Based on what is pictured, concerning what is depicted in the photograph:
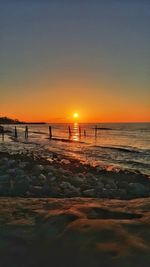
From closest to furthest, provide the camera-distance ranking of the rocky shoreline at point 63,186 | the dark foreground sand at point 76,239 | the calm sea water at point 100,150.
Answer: the dark foreground sand at point 76,239, the rocky shoreline at point 63,186, the calm sea water at point 100,150

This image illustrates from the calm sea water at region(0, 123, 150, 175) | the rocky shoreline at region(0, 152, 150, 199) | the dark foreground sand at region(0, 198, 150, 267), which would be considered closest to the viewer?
the dark foreground sand at region(0, 198, 150, 267)

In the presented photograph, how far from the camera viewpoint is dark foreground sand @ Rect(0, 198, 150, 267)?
12.1ft

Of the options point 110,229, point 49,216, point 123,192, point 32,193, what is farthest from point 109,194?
point 110,229

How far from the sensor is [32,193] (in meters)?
9.31

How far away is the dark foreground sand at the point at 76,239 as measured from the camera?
3.68 m

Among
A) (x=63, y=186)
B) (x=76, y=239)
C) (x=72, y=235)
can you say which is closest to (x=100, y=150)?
(x=63, y=186)

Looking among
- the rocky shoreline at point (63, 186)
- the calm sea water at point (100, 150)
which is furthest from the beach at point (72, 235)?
the calm sea water at point (100, 150)

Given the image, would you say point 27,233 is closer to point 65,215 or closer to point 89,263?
point 65,215

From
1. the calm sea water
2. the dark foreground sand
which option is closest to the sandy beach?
the dark foreground sand

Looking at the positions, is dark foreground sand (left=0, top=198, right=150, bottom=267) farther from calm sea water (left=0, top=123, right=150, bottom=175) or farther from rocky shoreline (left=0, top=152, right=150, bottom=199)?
calm sea water (left=0, top=123, right=150, bottom=175)

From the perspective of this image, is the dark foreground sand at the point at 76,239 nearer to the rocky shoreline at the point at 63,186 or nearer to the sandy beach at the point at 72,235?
the sandy beach at the point at 72,235

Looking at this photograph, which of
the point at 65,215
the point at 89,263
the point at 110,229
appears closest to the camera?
the point at 89,263

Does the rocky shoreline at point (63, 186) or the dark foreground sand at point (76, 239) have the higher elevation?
the dark foreground sand at point (76, 239)

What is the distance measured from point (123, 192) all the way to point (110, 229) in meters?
6.24
